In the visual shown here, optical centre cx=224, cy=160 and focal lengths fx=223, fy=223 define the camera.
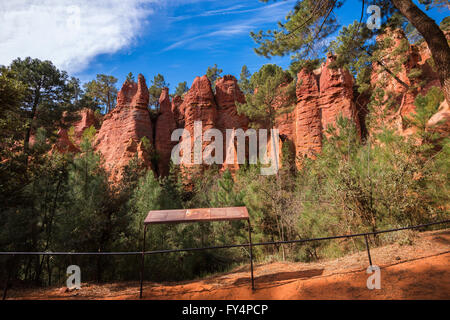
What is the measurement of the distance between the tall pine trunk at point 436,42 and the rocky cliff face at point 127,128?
23930 mm

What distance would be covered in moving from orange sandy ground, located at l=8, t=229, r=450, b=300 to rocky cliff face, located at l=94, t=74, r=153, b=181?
20603mm

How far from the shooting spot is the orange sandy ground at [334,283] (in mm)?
4117

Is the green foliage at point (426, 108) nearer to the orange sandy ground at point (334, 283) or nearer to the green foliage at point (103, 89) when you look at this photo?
the orange sandy ground at point (334, 283)

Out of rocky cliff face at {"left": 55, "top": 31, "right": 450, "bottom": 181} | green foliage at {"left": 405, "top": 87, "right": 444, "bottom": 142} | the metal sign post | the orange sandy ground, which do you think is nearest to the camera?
the orange sandy ground

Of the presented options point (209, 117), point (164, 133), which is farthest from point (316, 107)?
point (164, 133)

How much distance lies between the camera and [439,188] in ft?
25.3

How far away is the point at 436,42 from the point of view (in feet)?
15.9

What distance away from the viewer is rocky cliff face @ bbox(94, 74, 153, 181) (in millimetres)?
25812

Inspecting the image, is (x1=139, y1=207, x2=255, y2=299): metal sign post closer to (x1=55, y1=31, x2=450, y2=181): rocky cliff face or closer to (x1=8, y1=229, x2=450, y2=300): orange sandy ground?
(x1=8, y1=229, x2=450, y2=300): orange sandy ground

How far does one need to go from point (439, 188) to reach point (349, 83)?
1949 cm

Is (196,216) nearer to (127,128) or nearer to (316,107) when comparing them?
(316,107)

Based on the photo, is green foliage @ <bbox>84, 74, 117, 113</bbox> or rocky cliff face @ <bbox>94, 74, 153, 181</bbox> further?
green foliage @ <bbox>84, 74, 117, 113</bbox>

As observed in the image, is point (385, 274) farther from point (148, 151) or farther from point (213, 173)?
point (148, 151)

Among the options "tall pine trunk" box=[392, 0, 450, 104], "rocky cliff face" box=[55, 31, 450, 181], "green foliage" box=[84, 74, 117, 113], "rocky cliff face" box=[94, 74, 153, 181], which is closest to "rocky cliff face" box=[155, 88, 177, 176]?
"rocky cliff face" box=[55, 31, 450, 181]
